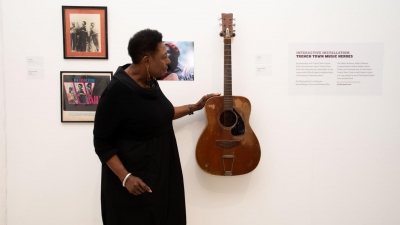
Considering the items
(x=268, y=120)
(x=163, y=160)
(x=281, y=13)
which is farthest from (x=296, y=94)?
(x=163, y=160)

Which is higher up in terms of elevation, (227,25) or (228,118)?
(227,25)

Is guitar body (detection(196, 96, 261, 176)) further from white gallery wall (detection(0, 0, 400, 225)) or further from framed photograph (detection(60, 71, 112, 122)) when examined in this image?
framed photograph (detection(60, 71, 112, 122))

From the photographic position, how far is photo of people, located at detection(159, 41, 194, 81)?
67.2 inches

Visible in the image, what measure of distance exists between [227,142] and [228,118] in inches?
5.8

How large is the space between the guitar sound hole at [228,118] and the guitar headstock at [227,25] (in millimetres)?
460

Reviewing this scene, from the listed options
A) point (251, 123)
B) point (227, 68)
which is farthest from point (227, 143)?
point (227, 68)

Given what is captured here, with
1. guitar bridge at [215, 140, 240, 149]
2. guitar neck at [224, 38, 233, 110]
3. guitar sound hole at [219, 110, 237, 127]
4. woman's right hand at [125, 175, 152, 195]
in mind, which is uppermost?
guitar neck at [224, 38, 233, 110]

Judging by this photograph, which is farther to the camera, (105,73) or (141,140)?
(105,73)

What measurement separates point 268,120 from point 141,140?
858 mm

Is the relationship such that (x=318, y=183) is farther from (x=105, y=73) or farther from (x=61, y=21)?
(x=61, y=21)

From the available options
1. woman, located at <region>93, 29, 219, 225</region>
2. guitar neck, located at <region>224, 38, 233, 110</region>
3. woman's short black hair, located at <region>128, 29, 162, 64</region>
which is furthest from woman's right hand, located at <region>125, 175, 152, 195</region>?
guitar neck, located at <region>224, 38, 233, 110</region>

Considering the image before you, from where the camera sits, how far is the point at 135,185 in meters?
1.26

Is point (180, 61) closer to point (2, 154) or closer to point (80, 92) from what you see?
point (80, 92)

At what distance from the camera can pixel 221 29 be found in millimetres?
1694
